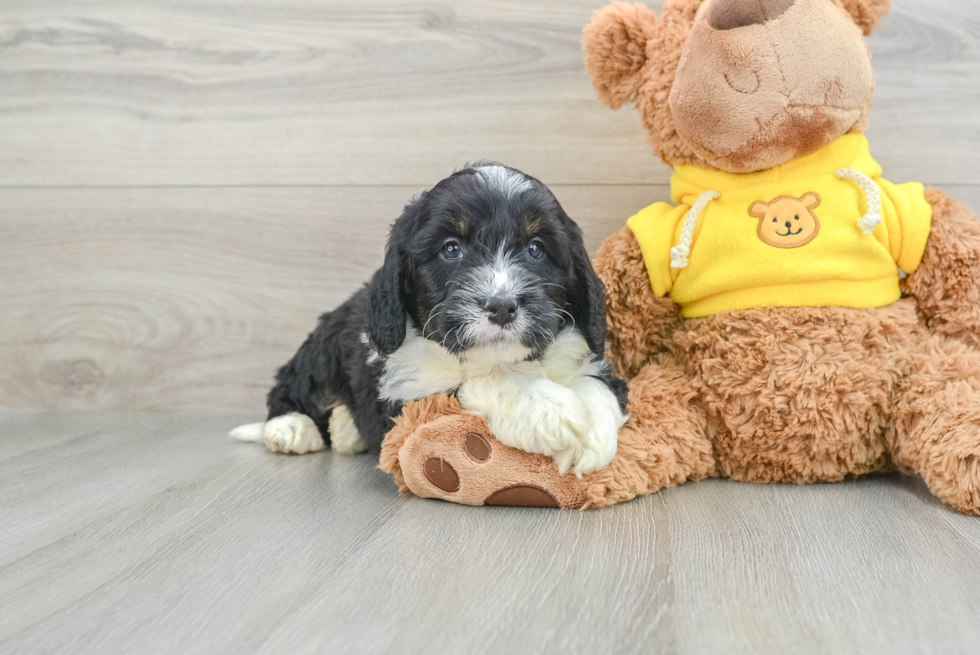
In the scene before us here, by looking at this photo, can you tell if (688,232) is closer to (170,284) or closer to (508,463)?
(508,463)

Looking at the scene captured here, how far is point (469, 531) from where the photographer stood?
1496 mm

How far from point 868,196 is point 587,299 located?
0.68 m

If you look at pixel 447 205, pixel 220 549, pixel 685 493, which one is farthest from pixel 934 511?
pixel 220 549

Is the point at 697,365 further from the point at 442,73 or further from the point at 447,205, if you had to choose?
the point at 442,73

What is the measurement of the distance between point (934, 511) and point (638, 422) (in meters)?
0.62

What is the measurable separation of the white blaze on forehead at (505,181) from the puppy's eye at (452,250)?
5.9 inches

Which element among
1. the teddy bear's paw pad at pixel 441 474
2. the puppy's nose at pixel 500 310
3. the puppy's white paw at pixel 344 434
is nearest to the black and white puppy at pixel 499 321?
the puppy's nose at pixel 500 310

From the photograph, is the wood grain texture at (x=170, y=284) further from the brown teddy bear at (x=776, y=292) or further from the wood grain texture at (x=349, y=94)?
the brown teddy bear at (x=776, y=292)

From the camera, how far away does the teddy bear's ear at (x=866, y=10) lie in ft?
6.08

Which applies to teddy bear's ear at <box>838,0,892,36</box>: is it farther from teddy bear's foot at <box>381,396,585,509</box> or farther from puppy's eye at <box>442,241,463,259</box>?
teddy bear's foot at <box>381,396,585,509</box>

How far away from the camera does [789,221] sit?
70.8 inches

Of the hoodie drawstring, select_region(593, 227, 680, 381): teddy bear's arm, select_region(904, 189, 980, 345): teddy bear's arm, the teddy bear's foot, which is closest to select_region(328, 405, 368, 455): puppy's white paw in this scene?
the teddy bear's foot

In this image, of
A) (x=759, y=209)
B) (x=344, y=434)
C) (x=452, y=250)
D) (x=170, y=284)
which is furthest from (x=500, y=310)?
(x=170, y=284)

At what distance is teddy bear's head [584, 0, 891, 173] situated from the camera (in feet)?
5.59
